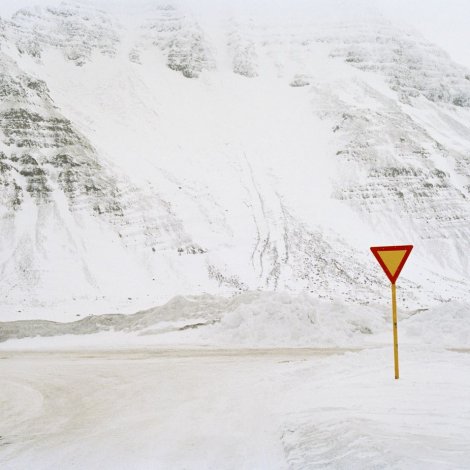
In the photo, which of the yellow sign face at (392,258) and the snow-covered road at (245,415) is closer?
the snow-covered road at (245,415)

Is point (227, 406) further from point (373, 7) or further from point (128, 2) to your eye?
point (373, 7)

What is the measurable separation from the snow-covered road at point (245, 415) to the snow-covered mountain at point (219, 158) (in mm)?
19828

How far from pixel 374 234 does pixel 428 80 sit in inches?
1353

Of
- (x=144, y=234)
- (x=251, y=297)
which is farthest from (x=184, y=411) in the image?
(x=144, y=234)

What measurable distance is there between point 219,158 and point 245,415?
4381cm

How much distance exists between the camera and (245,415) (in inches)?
258

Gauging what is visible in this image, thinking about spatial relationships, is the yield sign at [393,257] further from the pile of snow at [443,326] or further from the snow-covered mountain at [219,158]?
the snow-covered mountain at [219,158]

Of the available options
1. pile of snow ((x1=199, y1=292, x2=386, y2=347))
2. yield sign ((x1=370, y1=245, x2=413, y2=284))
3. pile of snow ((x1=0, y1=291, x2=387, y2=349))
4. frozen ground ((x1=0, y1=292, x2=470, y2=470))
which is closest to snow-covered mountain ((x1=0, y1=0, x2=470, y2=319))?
pile of snow ((x1=0, y1=291, x2=387, y2=349))

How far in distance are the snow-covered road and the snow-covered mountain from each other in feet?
65.1

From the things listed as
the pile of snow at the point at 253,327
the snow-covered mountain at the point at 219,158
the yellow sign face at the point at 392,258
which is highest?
the snow-covered mountain at the point at 219,158

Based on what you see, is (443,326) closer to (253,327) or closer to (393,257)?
(253,327)

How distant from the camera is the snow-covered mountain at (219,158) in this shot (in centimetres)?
3434

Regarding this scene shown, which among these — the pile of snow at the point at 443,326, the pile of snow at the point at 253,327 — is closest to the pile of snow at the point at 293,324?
the pile of snow at the point at 253,327

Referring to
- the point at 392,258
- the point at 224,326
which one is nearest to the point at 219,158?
the point at 224,326
